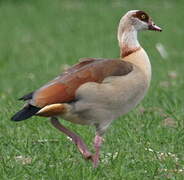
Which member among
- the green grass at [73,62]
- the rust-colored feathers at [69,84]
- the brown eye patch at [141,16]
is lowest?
the green grass at [73,62]

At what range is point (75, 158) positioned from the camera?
614 cm

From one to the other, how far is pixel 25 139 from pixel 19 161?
2.49ft

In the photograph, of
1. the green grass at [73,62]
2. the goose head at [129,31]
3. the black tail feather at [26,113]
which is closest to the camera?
the black tail feather at [26,113]

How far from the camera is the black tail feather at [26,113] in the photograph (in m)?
5.48

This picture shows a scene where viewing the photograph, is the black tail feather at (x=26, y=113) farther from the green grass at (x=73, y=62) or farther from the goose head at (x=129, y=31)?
the goose head at (x=129, y=31)

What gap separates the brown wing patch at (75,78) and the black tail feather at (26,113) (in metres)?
0.05

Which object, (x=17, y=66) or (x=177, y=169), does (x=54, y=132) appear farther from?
(x=17, y=66)

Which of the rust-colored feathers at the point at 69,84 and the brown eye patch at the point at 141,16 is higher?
the brown eye patch at the point at 141,16

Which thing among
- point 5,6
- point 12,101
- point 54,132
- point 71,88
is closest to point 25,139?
point 54,132

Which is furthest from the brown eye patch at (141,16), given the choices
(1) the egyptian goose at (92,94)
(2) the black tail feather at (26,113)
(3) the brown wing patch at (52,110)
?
(2) the black tail feather at (26,113)

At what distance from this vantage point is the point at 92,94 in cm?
564

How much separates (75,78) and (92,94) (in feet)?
0.59

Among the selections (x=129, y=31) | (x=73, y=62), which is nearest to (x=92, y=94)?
(x=129, y=31)

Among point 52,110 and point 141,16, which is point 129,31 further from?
point 52,110
